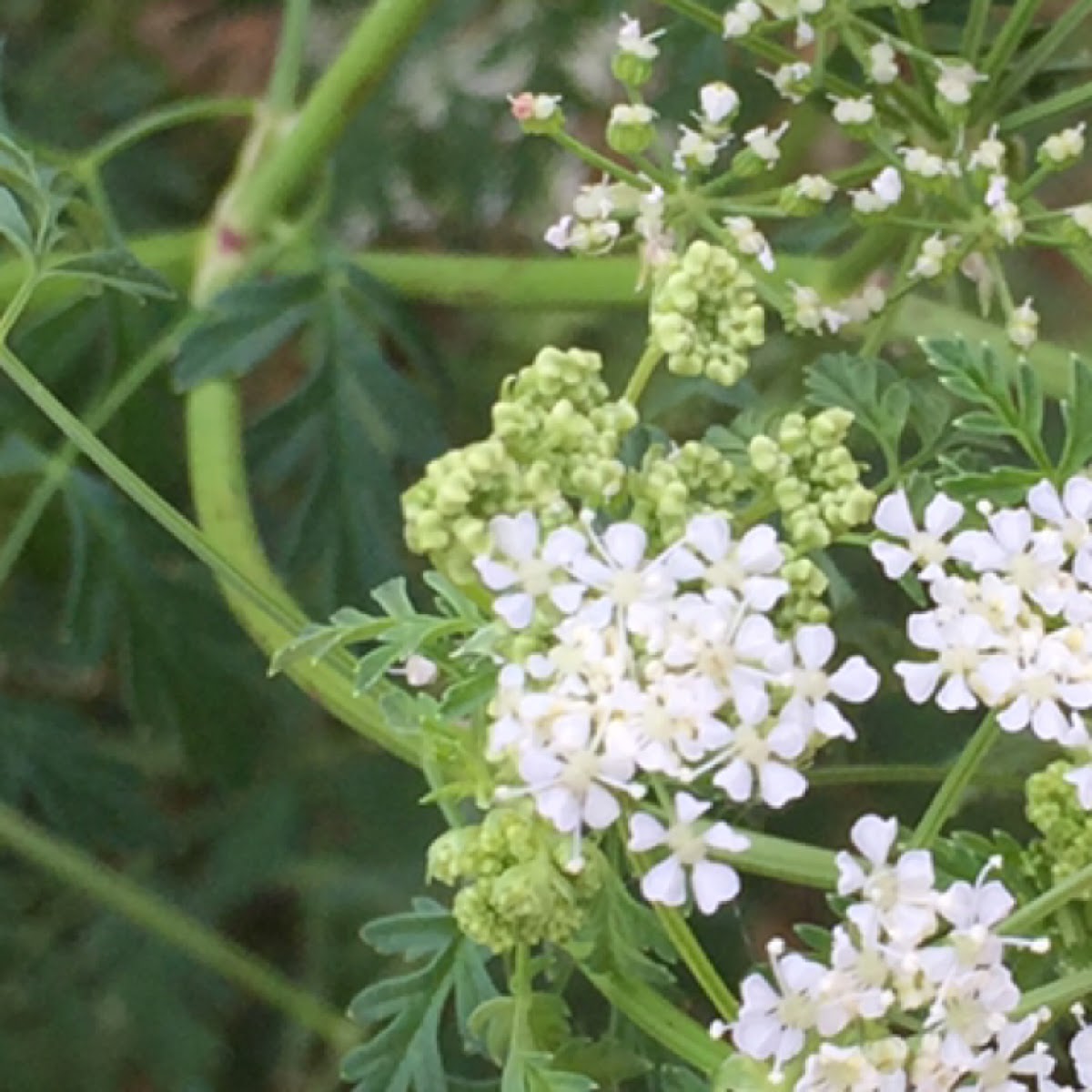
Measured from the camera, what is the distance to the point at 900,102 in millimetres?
911

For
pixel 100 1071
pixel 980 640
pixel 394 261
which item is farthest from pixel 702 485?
pixel 100 1071

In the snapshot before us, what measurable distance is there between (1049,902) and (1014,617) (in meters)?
0.11

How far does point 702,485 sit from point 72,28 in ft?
4.10

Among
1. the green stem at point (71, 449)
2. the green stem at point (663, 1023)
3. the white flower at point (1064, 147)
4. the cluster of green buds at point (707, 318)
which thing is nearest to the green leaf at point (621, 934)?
the green stem at point (663, 1023)

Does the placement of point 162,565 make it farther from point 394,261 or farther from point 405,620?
point 405,620

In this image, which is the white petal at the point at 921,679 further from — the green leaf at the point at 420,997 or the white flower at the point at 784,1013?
the green leaf at the point at 420,997

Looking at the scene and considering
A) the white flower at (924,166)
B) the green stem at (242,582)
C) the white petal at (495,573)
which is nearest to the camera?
the white petal at (495,573)

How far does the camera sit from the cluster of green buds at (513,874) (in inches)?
25.2

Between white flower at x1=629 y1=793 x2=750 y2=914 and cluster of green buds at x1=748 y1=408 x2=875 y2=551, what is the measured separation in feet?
0.41

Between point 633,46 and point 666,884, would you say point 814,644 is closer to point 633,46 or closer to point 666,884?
point 666,884

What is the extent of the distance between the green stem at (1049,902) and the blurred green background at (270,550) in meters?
0.41

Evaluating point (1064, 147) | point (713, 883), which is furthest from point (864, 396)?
point (713, 883)

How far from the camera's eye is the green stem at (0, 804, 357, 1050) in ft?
4.20

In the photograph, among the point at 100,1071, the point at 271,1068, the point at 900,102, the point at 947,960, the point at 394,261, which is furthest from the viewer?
the point at 271,1068
